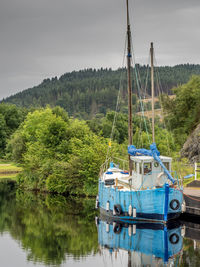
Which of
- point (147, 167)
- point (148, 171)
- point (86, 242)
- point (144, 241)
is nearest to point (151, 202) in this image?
point (148, 171)

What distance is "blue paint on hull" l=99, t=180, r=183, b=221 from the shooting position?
114ft

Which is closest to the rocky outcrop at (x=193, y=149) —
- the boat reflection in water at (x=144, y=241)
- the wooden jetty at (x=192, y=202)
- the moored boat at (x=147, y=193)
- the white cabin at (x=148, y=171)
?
the wooden jetty at (x=192, y=202)

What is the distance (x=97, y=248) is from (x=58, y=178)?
25830mm

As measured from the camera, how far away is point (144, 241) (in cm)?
3238

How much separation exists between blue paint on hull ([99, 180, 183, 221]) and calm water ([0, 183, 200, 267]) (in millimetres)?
960

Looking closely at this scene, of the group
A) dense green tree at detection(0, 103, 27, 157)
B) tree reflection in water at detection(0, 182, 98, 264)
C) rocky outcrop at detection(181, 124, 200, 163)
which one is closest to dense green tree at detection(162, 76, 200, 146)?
rocky outcrop at detection(181, 124, 200, 163)

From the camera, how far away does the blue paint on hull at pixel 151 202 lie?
34.6m

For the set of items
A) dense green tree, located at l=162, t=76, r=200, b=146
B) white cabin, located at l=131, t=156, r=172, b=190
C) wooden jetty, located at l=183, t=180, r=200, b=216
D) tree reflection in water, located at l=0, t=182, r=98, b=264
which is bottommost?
tree reflection in water, located at l=0, t=182, r=98, b=264

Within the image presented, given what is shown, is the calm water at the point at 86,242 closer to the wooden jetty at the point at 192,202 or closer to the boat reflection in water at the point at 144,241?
the boat reflection in water at the point at 144,241

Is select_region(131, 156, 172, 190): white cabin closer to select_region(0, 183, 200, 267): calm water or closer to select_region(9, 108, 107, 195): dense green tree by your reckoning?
select_region(0, 183, 200, 267): calm water

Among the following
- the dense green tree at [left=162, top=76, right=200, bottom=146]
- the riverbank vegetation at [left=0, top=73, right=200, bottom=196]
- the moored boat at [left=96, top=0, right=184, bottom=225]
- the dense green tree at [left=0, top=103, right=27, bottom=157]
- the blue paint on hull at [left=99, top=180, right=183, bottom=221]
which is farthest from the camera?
the dense green tree at [left=0, top=103, right=27, bottom=157]

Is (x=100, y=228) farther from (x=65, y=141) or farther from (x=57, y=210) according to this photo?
(x=65, y=141)

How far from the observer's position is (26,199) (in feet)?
181

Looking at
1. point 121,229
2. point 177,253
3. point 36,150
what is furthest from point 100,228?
point 36,150
